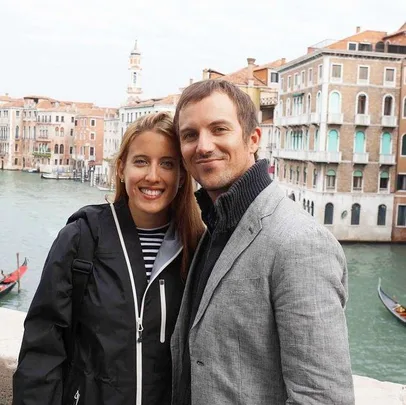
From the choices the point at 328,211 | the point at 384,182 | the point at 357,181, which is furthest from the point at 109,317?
the point at 384,182

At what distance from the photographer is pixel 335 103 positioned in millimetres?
14117

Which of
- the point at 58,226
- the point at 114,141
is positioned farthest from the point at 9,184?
the point at 58,226

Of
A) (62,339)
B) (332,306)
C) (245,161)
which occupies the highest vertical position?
(245,161)

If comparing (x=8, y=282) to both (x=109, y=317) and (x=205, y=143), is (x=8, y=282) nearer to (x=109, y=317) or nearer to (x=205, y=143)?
(x=109, y=317)

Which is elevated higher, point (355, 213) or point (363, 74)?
point (363, 74)

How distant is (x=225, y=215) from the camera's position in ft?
2.77

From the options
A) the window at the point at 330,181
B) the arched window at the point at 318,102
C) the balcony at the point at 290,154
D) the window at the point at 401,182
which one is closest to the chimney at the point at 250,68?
the balcony at the point at 290,154

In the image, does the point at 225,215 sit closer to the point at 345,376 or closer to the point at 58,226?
the point at 345,376

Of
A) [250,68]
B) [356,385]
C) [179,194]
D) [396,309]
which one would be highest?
[250,68]

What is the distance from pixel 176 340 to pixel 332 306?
27 centimetres

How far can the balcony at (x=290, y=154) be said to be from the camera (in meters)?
15.2

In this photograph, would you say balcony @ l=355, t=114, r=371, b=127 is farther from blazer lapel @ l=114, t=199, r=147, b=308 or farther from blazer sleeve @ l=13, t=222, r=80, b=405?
blazer sleeve @ l=13, t=222, r=80, b=405

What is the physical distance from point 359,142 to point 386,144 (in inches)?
25.4

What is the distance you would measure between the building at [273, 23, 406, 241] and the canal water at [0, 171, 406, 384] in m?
0.75
